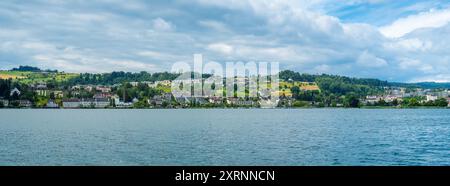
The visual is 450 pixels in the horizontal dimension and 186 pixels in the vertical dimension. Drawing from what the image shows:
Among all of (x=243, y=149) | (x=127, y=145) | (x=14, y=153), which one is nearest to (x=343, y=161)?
(x=243, y=149)

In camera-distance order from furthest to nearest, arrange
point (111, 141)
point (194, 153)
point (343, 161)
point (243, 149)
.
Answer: point (111, 141), point (243, 149), point (194, 153), point (343, 161)
